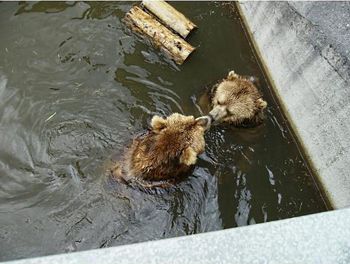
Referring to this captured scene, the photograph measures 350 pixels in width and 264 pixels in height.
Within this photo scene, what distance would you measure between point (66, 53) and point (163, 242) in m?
4.32

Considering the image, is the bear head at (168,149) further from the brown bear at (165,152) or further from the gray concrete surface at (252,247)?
the gray concrete surface at (252,247)

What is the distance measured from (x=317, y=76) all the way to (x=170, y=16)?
102 inches

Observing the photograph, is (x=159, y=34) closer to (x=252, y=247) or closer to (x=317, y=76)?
(x=317, y=76)

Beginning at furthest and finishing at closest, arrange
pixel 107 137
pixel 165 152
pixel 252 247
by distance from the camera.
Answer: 1. pixel 107 137
2. pixel 165 152
3. pixel 252 247

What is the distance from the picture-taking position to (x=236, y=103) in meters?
5.45

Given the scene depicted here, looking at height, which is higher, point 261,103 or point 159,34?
point 261,103

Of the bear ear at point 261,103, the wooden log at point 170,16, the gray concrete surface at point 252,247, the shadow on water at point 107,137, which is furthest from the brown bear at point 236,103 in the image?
the gray concrete surface at point 252,247

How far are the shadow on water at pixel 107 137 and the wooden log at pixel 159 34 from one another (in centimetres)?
15

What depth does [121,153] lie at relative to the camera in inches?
206

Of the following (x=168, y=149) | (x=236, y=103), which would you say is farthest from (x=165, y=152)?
(x=236, y=103)

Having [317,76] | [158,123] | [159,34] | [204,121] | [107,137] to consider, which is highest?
[317,76]

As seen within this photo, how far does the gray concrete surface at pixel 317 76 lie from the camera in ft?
16.6

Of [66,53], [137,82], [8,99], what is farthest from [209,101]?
[8,99]

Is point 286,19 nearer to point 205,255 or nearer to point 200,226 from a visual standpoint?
point 200,226
